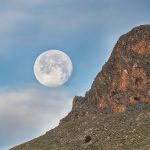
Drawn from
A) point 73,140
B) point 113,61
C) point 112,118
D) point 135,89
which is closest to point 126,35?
point 113,61

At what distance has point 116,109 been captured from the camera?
140m

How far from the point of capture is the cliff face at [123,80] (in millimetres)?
140500

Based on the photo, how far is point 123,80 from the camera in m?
147

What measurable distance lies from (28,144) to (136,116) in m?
24.1

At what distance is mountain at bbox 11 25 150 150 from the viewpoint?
96744 mm

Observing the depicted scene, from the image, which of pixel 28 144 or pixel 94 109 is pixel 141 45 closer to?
pixel 94 109

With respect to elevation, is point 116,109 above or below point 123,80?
below

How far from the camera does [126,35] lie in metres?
159

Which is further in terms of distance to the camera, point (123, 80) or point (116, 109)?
point (123, 80)

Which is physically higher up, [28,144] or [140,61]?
[140,61]

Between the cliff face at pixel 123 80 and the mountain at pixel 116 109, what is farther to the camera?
the cliff face at pixel 123 80

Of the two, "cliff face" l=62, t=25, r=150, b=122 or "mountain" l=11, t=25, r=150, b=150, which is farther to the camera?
"cliff face" l=62, t=25, r=150, b=122

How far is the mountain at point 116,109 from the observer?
96.7 m

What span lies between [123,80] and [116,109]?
1026cm
